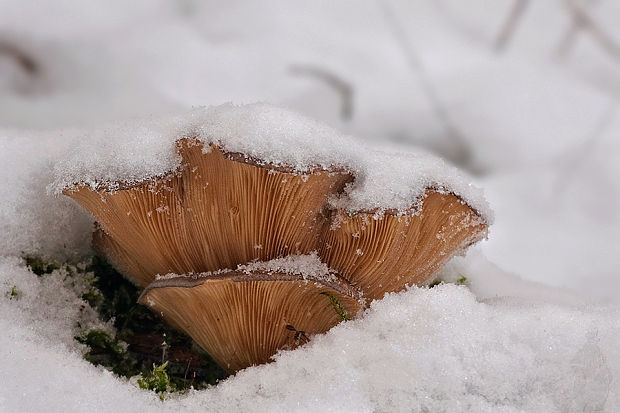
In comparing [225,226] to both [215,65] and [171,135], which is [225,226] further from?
[215,65]

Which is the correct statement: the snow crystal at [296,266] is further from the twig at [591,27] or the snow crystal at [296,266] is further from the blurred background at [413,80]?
the twig at [591,27]

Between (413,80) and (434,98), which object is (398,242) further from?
(413,80)

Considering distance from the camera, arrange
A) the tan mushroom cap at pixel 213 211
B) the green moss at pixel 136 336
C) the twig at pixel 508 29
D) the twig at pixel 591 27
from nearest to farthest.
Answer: the tan mushroom cap at pixel 213 211, the green moss at pixel 136 336, the twig at pixel 591 27, the twig at pixel 508 29

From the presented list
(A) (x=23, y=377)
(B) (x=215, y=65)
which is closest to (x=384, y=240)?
(A) (x=23, y=377)

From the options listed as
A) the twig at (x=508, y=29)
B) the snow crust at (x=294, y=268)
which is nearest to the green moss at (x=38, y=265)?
the snow crust at (x=294, y=268)

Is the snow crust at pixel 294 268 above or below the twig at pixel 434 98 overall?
below

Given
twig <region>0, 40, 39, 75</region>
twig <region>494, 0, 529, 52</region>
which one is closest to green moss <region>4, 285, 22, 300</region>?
twig <region>0, 40, 39, 75</region>

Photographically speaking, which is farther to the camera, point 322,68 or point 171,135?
point 322,68
